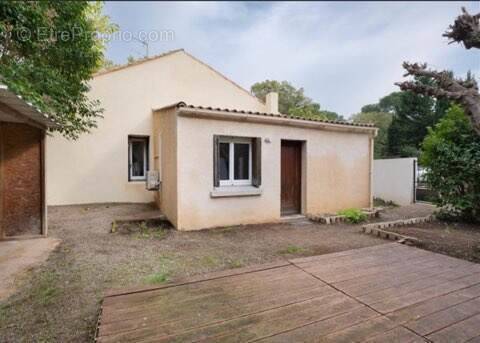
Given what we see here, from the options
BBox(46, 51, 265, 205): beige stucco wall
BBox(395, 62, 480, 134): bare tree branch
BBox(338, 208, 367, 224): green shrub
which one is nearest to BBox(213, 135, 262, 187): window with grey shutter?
BBox(338, 208, 367, 224): green shrub

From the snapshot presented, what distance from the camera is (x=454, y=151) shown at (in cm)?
762

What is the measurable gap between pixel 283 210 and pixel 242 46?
193 inches

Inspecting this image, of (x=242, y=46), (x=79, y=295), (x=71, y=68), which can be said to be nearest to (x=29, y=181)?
(x=71, y=68)

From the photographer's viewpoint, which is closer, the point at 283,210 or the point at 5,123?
the point at 5,123

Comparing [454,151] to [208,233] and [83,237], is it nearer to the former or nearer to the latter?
[208,233]

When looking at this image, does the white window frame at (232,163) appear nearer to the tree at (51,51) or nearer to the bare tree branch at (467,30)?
the tree at (51,51)

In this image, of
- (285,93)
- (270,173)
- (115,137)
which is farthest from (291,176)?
(285,93)

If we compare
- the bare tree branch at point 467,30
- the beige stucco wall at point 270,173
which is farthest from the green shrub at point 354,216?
the bare tree branch at point 467,30

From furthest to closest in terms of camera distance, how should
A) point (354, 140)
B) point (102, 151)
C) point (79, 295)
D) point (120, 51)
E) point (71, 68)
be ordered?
point (120, 51)
point (102, 151)
point (354, 140)
point (71, 68)
point (79, 295)

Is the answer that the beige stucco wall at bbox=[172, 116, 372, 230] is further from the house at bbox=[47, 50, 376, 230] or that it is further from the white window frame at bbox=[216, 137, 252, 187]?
A: the white window frame at bbox=[216, 137, 252, 187]

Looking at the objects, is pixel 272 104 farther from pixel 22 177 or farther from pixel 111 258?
pixel 111 258

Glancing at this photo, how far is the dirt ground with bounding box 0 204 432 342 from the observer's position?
286 cm

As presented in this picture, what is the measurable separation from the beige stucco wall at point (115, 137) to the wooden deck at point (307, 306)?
7674 mm

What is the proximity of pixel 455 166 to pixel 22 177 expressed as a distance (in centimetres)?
1102
